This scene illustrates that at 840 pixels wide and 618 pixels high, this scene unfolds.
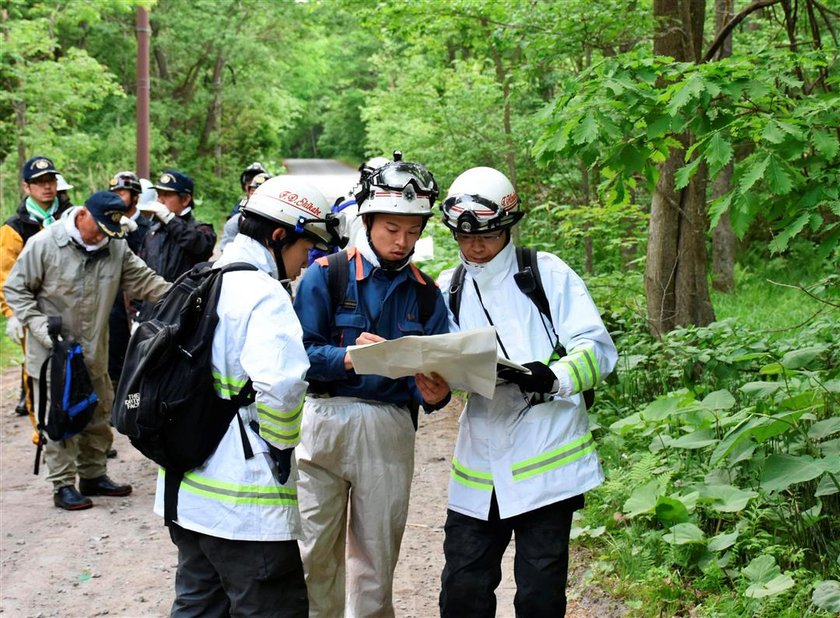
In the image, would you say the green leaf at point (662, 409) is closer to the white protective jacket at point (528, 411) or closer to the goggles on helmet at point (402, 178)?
the white protective jacket at point (528, 411)

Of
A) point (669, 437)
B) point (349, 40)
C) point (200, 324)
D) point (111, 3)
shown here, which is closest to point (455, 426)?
point (669, 437)

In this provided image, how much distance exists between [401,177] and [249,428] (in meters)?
1.13

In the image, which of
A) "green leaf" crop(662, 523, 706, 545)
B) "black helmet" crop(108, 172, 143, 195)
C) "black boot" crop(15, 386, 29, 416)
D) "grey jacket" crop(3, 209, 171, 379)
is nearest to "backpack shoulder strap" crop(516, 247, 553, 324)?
"green leaf" crop(662, 523, 706, 545)

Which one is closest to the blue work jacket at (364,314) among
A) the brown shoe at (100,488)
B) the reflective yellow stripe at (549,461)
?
the reflective yellow stripe at (549,461)

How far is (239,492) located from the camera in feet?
11.0

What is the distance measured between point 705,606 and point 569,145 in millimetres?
2316

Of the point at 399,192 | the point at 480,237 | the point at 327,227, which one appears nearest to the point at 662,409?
the point at 480,237

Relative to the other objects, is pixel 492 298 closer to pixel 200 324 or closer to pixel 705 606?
pixel 200 324

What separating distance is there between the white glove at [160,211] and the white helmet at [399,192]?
4.97m

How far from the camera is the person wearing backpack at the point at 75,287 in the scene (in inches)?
262

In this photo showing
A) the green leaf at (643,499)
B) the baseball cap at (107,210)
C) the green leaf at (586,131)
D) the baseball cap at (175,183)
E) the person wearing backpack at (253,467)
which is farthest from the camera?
the baseball cap at (175,183)

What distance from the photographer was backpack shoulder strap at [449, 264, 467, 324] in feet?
13.3

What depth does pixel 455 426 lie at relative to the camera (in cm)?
940

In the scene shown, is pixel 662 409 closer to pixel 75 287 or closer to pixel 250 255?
pixel 250 255
